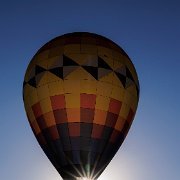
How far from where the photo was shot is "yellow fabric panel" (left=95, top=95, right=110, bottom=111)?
2086 cm

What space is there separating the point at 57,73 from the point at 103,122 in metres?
2.99

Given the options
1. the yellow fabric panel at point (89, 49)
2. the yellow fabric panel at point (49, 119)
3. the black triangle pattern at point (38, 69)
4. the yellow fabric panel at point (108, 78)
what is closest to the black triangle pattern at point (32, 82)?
the black triangle pattern at point (38, 69)

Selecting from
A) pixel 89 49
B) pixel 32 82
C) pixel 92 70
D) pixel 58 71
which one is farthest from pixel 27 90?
pixel 89 49

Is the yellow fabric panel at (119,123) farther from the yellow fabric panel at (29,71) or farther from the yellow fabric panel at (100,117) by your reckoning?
the yellow fabric panel at (29,71)

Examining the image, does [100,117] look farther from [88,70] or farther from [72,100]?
[88,70]

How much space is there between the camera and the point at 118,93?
841 inches

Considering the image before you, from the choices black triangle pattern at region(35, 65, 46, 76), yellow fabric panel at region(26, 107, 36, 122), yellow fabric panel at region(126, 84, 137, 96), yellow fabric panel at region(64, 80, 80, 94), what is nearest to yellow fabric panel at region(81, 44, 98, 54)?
yellow fabric panel at region(64, 80, 80, 94)

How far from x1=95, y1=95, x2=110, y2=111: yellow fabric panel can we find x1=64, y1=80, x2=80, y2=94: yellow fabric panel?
981 mm

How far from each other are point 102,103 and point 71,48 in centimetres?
299

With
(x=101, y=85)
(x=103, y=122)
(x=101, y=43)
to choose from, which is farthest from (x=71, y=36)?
(x=103, y=122)

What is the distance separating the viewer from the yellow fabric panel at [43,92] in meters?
21.1

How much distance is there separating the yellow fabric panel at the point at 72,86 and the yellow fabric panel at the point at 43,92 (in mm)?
894

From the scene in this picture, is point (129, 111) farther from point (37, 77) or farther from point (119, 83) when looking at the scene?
point (37, 77)

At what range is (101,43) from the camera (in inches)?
875
